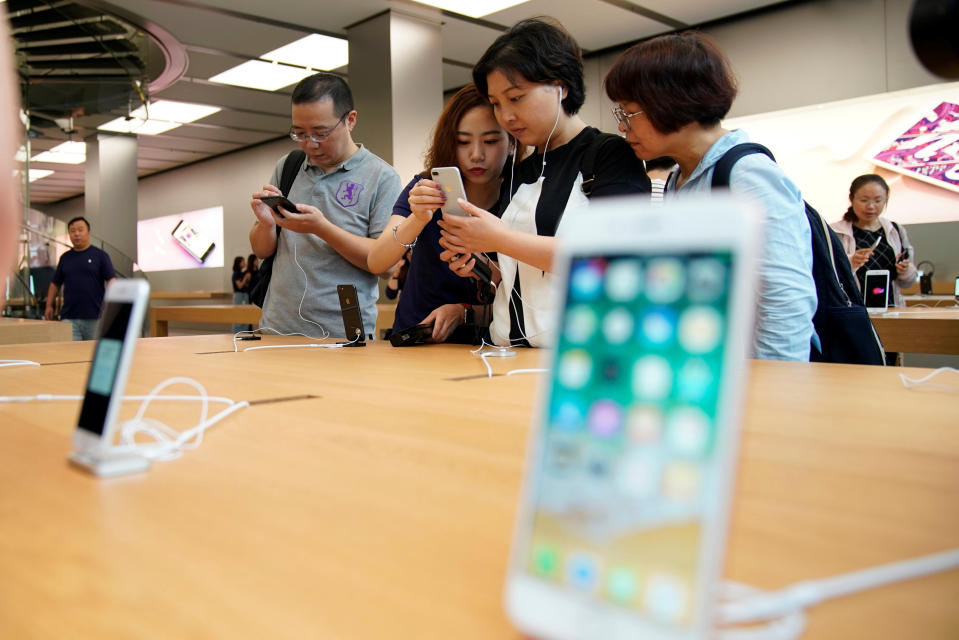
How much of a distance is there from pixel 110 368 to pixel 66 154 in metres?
10.7

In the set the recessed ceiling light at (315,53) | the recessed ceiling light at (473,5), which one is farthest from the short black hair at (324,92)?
the recessed ceiling light at (315,53)

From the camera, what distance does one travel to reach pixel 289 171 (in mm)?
2457

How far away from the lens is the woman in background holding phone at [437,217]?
6.02ft

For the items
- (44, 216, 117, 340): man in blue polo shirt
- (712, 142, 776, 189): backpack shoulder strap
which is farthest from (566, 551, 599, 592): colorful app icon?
(44, 216, 117, 340): man in blue polo shirt

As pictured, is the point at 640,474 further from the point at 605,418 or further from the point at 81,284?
the point at 81,284

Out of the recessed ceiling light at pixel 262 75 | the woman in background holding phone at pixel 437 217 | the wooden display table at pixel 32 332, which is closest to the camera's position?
the woman in background holding phone at pixel 437 217

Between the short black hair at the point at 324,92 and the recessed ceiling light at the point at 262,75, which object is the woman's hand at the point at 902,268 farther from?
the recessed ceiling light at the point at 262,75

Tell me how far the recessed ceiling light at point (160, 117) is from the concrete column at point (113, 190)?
272 millimetres

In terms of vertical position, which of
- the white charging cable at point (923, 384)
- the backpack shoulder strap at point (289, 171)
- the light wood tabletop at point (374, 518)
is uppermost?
the backpack shoulder strap at point (289, 171)

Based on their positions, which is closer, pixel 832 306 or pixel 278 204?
pixel 832 306

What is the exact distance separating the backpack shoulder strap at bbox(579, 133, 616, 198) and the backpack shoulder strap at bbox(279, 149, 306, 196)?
1.20 m

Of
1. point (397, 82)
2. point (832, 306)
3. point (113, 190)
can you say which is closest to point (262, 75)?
point (397, 82)

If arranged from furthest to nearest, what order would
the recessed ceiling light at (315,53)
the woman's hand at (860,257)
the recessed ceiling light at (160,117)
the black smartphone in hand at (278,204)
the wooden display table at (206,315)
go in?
the recessed ceiling light at (160,117) < the recessed ceiling light at (315,53) < the wooden display table at (206,315) < the woman's hand at (860,257) < the black smartphone in hand at (278,204)

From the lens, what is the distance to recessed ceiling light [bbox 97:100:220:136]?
25.7ft
